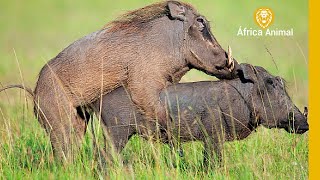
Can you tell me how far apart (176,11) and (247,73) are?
786 millimetres

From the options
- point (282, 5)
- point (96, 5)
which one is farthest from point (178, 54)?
point (96, 5)

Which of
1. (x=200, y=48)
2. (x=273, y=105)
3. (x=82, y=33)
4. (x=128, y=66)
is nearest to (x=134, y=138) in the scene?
(x=128, y=66)

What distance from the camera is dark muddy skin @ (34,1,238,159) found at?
23.3ft

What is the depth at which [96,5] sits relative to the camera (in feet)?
40.2

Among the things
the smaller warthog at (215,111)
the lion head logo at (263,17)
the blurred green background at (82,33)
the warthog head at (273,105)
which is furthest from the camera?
the blurred green background at (82,33)

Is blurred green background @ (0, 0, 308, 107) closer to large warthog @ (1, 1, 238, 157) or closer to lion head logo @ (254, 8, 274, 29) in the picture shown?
lion head logo @ (254, 8, 274, 29)

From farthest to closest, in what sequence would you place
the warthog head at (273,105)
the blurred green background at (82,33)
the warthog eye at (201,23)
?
the blurred green background at (82,33), the warthog eye at (201,23), the warthog head at (273,105)

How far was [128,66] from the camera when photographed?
715 centimetres

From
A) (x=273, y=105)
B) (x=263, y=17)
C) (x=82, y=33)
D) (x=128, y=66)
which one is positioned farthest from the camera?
(x=82, y=33)

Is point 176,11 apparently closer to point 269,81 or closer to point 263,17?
point 269,81

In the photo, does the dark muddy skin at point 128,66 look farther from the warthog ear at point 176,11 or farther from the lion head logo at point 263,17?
the lion head logo at point 263,17

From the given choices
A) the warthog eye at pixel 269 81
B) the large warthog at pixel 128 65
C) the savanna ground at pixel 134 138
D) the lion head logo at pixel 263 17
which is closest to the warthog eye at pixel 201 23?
the large warthog at pixel 128 65

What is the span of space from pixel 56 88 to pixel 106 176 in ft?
2.93

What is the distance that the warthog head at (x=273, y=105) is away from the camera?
7.33 m
